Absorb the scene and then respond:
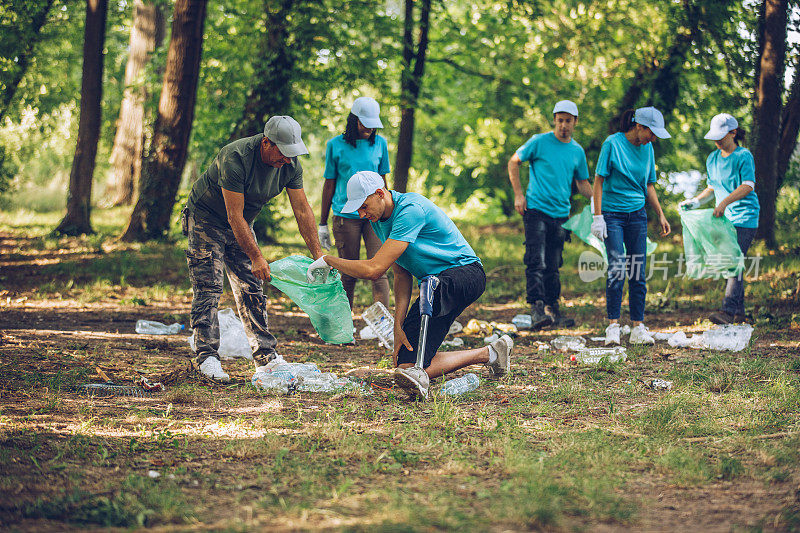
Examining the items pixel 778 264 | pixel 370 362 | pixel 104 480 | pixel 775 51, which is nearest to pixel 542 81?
pixel 775 51

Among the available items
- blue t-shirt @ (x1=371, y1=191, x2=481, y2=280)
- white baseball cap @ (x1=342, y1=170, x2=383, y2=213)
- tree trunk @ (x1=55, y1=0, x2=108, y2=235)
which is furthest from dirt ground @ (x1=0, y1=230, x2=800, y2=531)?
tree trunk @ (x1=55, y1=0, x2=108, y2=235)

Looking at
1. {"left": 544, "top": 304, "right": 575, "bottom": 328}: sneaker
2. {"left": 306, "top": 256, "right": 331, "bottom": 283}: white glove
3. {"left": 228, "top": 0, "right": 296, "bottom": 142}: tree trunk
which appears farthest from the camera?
{"left": 228, "top": 0, "right": 296, "bottom": 142}: tree trunk

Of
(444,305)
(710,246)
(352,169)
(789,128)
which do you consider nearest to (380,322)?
(444,305)

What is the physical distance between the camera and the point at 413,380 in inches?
171

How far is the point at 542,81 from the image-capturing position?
12742 millimetres

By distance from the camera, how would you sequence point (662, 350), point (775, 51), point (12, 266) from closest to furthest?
point (662, 350) < point (775, 51) < point (12, 266)

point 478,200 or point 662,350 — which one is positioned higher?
point 478,200

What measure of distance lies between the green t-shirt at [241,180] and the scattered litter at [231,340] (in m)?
1.11

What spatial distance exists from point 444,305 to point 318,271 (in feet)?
3.05

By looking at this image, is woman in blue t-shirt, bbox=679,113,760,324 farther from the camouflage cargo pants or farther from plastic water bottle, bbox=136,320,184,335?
plastic water bottle, bbox=136,320,184,335

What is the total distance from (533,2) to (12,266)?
881 cm

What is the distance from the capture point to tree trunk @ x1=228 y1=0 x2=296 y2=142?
1070cm

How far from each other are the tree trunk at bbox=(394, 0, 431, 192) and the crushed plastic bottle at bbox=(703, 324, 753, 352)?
219 inches

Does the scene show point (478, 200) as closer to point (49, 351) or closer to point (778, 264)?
point (778, 264)
